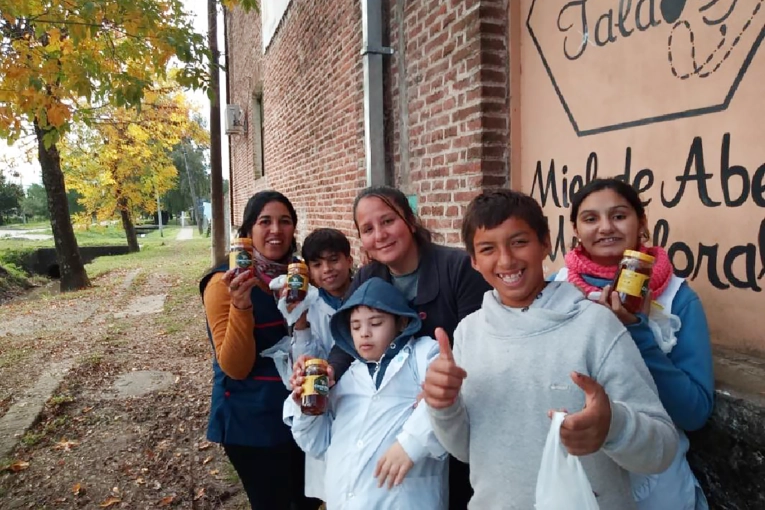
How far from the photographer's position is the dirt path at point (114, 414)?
3588mm

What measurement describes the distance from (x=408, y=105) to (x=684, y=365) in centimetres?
321

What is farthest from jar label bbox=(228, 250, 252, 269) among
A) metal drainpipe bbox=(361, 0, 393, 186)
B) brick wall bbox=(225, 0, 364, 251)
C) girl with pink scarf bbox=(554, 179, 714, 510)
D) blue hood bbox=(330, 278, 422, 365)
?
brick wall bbox=(225, 0, 364, 251)

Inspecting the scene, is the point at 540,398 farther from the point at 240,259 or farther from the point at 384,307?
the point at 240,259

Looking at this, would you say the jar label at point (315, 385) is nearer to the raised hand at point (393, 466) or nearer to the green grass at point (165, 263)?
the raised hand at point (393, 466)

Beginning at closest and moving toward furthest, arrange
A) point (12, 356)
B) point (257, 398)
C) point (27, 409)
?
point (257, 398) → point (27, 409) → point (12, 356)

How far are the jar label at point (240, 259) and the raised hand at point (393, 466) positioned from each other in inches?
35.9

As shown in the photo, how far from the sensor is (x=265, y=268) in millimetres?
2365

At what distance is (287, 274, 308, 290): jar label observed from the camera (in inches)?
85.2

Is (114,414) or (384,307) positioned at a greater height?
(384,307)

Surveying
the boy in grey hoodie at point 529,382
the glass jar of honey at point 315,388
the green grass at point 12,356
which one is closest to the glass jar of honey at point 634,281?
the boy in grey hoodie at point 529,382

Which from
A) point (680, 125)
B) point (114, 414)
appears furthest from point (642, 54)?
point (114, 414)

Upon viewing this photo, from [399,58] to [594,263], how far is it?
10.2 ft

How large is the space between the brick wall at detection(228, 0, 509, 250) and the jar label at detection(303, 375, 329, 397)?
1943 mm

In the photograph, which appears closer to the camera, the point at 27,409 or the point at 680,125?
the point at 680,125
